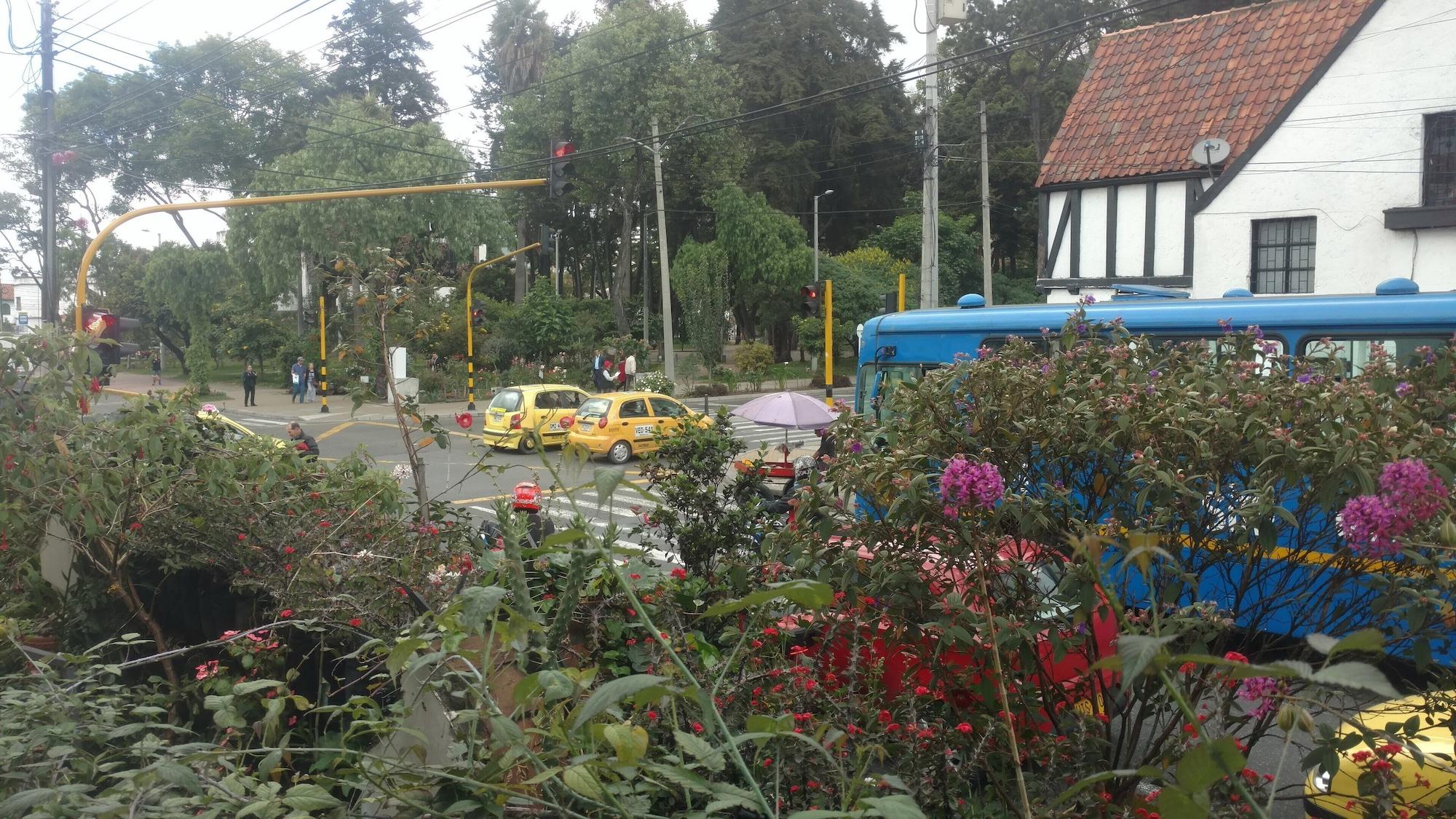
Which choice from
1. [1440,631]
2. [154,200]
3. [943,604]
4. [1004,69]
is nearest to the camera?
[1440,631]

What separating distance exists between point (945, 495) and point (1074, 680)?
0.99 m

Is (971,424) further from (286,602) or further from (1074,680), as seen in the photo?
(286,602)

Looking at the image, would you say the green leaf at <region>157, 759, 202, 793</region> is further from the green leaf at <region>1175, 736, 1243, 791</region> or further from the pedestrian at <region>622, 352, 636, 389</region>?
the pedestrian at <region>622, 352, 636, 389</region>

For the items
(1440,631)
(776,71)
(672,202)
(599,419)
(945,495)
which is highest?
(776,71)

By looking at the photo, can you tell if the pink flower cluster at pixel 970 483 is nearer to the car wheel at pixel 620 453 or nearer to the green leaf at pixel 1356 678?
the green leaf at pixel 1356 678

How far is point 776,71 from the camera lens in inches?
1964

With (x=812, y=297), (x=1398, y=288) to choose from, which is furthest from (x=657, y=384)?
(x=1398, y=288)

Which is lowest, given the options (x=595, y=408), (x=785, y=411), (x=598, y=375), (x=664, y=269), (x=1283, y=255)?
(x=598, y=375)

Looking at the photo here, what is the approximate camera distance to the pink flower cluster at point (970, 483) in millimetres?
2939

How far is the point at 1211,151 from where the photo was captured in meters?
19.3

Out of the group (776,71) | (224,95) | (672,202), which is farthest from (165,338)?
(776,71)

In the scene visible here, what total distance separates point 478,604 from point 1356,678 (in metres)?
1.35

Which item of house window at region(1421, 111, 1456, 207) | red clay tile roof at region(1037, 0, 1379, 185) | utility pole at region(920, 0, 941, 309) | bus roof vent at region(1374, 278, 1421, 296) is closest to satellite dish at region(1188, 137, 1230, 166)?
red clay tile roof at region(1037, 0, 1379, 185)

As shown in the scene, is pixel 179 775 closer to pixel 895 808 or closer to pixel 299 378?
pixel 895 808
